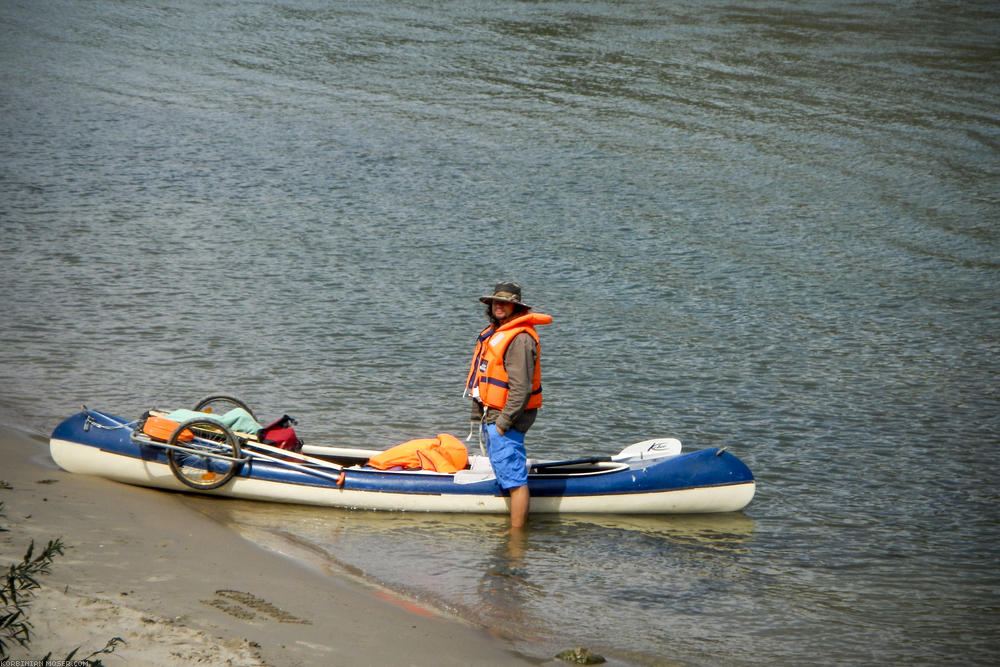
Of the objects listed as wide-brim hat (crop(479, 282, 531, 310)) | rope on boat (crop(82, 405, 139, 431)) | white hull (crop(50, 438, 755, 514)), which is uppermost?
wide-brim hat (crop(479, 282, 531, 310))

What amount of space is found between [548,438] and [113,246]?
7.20 m

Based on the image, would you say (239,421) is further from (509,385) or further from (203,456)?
(509,385)

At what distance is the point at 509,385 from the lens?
287 inches

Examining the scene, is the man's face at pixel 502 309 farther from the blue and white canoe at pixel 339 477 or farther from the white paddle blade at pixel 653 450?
the white paddle blade at pixel 653 450

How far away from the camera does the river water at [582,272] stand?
7.17 meters

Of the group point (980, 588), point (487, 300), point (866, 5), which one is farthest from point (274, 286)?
point (866, 5)

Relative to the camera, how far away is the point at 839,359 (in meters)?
11.4

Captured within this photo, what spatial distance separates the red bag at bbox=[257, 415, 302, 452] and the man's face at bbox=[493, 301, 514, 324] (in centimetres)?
178

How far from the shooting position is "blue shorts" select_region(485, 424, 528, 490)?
7398 millimetres

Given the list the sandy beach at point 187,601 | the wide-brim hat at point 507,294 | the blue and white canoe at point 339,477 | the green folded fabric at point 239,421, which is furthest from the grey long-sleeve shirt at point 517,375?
the green folded fabric at point 239,421

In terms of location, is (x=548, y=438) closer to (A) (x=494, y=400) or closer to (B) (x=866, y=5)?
(A) (x=494, y=400)

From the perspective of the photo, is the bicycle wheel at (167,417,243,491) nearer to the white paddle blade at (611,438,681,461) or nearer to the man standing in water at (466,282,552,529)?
the man standing in water at (466,282,552,529)

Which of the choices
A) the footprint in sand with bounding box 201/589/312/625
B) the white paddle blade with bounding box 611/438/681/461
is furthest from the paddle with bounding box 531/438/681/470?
the footprint in sand with bounding box 201/589/312/625

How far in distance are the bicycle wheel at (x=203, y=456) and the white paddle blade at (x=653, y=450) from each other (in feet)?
8.95
